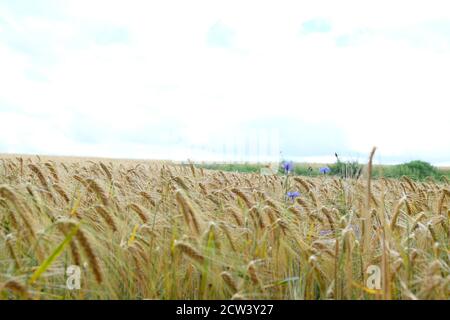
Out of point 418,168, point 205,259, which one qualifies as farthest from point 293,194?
point 418,168

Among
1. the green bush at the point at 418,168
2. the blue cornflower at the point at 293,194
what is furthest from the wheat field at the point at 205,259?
the green bush at the point at 418,168

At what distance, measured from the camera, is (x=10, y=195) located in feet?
7.34

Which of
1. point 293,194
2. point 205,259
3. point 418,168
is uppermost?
point 418,168

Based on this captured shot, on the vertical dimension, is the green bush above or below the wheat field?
above

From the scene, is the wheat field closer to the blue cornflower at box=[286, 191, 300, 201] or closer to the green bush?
the blue cornflower at box=[286, 191, 300, 201]

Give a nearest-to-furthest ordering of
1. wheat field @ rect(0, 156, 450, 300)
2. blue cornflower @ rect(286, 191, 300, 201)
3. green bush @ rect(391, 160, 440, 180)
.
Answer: wheat field @ rect(0, 156, 450, 300)
blue cornflower @ rect(286, 191, 300, 201)
green bush @ rect(391, 160, 440, 180)

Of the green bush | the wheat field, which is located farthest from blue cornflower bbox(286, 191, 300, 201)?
the green bush

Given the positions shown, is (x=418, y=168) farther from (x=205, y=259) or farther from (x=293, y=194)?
(x=205, y=259)

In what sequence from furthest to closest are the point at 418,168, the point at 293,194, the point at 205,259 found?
the point at 418,168
the point at 293,194
the point at 205,259

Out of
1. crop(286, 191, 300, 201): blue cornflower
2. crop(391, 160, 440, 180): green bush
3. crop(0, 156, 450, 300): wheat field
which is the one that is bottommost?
crop(0, 156, 450, 300): wheat field

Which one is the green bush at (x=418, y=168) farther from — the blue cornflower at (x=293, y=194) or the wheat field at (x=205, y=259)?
the wheat field at (x=205, y=259)

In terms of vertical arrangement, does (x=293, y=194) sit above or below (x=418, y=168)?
below

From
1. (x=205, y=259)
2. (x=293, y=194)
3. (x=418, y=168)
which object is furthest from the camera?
(x=418, y=168)
